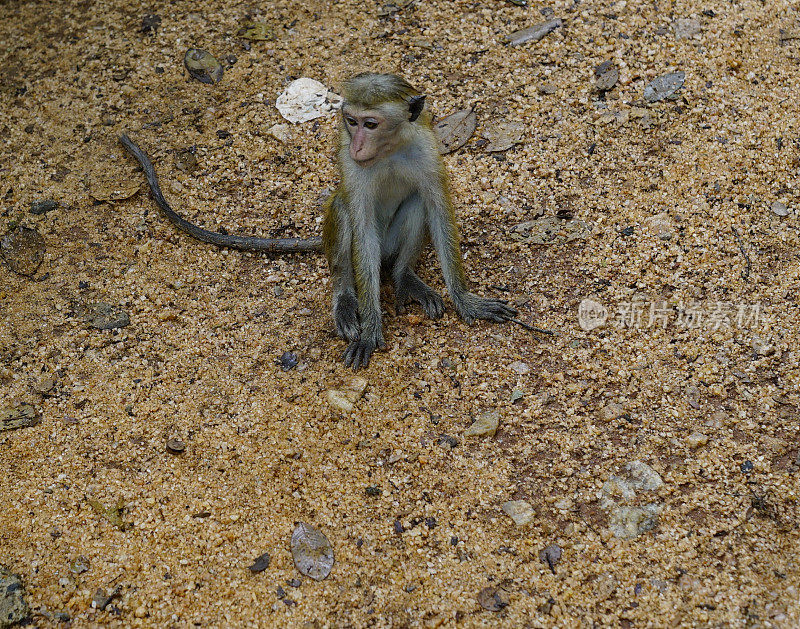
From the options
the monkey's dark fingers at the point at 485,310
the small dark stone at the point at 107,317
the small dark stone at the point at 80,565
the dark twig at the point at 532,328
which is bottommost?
the small dark stone at the point at 80,565

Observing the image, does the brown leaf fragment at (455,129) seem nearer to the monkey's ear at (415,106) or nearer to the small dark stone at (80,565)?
the monkey's ear at (415,106)

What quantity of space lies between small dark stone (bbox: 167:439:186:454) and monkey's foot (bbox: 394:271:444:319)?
1591 mm

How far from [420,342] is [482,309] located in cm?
43

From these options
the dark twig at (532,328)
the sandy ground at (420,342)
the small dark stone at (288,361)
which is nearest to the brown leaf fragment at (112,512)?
the sandy ground at (420,342)

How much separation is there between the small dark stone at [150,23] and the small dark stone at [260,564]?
5.03m

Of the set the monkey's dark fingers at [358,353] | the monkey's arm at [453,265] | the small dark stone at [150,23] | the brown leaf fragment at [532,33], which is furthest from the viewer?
the small dark stone at [150,23]

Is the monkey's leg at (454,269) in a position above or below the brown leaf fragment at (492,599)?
above

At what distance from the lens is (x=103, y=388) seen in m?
5.10

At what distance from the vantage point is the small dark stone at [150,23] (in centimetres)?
747

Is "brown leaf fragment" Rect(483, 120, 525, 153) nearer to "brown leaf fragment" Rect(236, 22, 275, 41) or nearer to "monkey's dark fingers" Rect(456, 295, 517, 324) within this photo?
"monkey's dark fingers" Rect(456, 295, 517, 324)

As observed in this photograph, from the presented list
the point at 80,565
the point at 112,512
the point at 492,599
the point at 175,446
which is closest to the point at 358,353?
the point at 175,446

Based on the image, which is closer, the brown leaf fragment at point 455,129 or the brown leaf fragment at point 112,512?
the brown leaf fragment at point 112,512

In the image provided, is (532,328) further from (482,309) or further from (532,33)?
(532,33)

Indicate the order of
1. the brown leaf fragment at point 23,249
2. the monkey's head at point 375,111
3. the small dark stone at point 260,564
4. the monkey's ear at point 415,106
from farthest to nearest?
the brown leaf fragment at point 23,249 → the monkey's ear at point 415,106 → the monkey's head at point 375,111 → the small dark stone at point 260,564
